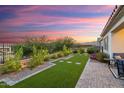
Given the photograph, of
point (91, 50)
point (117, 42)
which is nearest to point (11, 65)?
point (117, 42)

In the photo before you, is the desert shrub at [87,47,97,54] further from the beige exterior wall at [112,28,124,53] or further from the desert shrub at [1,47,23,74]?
the desert shrub at [1,47,23,74]

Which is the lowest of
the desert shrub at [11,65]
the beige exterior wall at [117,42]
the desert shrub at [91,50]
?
the desert shrub at [11,65]

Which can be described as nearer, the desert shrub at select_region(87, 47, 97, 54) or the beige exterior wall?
the beige exterior wall

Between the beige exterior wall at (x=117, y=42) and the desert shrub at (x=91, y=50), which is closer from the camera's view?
the beige exterior wall at (x=117, y=42)

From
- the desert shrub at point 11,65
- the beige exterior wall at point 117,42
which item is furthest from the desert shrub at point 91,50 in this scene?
the desert shrub at point 11,65

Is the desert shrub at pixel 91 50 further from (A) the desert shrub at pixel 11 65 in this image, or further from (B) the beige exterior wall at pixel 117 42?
(A) the desert shrub at pixel 11 65

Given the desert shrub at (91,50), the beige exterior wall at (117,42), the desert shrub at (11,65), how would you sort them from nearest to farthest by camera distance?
1. the desert shrub at (11,65)
2. the beige exterior wall at (117,42)
3. the desert shrub at (91,50)

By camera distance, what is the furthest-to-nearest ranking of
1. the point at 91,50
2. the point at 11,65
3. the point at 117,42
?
the point at 91,50
the point at 117,42
the point at 11,65

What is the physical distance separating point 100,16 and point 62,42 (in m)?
7.75

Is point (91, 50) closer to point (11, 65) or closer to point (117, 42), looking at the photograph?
point (117, 42)

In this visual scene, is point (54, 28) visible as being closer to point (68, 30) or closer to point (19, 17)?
point (68, 30)

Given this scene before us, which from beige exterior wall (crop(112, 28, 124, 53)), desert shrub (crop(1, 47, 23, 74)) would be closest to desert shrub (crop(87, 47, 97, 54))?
beige exterior wall (crop(112, 28, 124, 53))

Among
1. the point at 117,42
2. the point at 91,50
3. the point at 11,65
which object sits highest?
the point at 117,42
